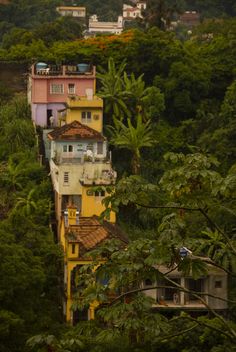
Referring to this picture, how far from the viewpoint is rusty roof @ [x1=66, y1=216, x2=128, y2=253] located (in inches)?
1077

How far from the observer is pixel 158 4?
1962 inches

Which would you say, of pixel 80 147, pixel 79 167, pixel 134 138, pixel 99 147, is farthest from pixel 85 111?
pixel 79 167

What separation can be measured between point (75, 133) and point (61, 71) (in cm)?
530

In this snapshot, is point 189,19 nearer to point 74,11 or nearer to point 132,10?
point 132,10

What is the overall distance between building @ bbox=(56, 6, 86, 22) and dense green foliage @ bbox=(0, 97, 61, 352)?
1646 inches

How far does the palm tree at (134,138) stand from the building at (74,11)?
45.3 meters

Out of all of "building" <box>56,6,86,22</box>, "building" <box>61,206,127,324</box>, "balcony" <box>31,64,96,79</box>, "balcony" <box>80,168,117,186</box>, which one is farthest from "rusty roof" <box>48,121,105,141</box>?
"building" <box>56,6,86,22</box>

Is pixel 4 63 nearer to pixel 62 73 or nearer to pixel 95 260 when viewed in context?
pixel 62 73

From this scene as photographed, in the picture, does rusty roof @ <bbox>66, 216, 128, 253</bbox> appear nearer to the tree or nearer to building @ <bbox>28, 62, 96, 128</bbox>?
building @ <bbox>28, 62, 96, 128</bbox>

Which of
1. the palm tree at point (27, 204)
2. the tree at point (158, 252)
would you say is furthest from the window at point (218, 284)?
the tree at point (158, 252)

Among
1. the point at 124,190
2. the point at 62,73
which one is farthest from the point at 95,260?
the point at 62,73

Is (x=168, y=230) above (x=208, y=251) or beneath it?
above

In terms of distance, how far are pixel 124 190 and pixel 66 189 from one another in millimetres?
21743

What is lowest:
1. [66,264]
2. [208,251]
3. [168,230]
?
[66,264]
